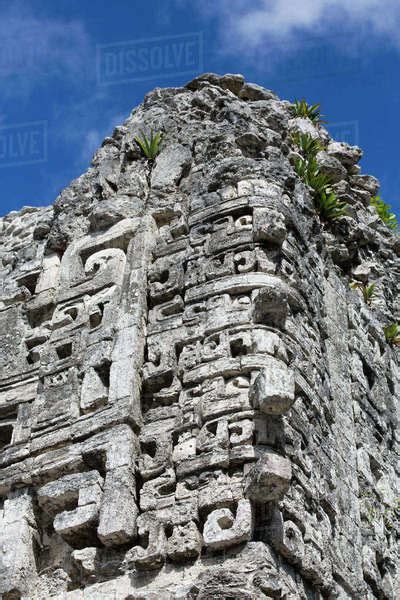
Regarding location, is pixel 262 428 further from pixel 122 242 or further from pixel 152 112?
pixel 152 112

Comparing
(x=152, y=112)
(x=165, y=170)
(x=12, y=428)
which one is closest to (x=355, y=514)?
(x=12, y=428)

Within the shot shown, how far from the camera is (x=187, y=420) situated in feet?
29.3

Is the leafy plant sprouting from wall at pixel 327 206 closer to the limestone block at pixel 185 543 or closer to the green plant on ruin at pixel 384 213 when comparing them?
the green plant on ruin at pixel 384 213

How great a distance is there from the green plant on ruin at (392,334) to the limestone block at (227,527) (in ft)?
16.1

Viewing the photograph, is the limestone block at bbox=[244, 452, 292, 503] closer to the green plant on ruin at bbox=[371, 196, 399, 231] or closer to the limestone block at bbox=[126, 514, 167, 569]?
the limestone block at bbox=[126, 514, 167, 569]

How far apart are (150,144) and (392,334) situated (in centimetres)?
335

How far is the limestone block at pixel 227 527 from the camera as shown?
26.1 ft

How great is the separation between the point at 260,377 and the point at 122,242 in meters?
2.81

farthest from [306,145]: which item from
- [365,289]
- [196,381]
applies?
[196,381]

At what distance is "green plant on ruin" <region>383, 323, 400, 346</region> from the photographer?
497 inches

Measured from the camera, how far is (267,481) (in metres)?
8.12

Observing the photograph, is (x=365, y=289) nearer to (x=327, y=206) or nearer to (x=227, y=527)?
(x=327, y=206)

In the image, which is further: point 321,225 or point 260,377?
point 321,225

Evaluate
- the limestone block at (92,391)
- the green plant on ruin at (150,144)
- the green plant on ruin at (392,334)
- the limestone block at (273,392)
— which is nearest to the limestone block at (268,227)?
the limestone block at (273,392)
